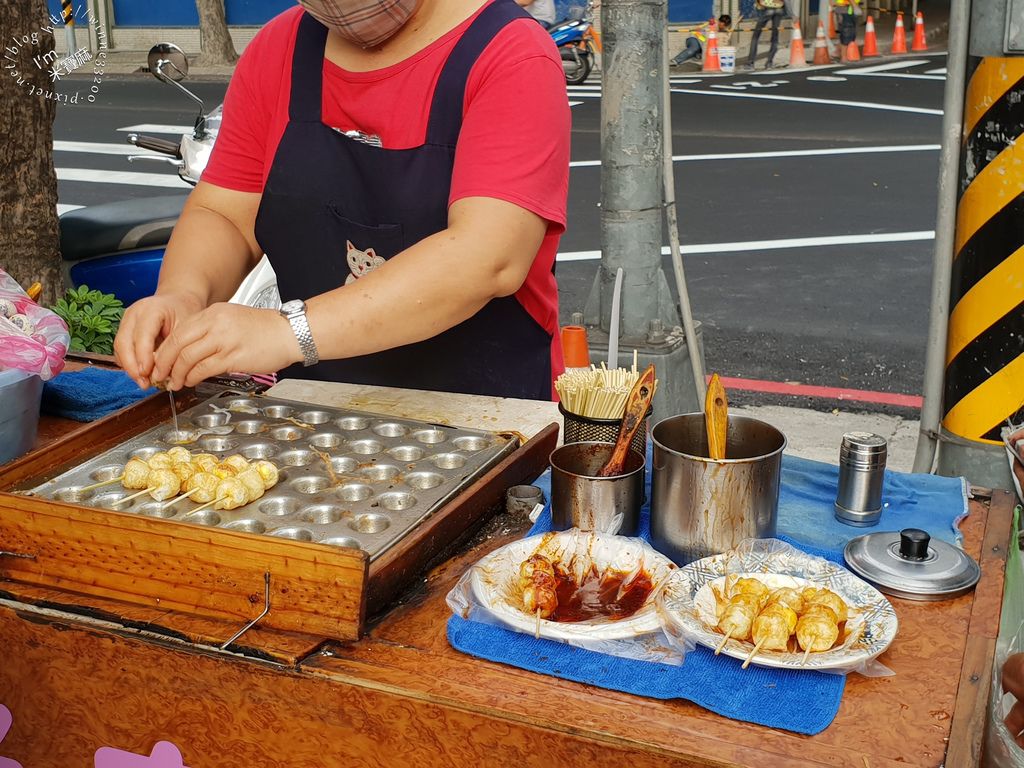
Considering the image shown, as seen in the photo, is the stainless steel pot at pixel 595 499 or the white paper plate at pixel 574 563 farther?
the stainless steel pot at pixel 595 499

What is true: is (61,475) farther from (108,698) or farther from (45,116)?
(45,116)

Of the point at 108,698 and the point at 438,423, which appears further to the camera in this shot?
the point at 438,423

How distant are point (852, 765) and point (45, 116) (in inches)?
161

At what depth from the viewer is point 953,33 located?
3.12 metres

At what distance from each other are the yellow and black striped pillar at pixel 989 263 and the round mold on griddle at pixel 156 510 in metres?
2.35

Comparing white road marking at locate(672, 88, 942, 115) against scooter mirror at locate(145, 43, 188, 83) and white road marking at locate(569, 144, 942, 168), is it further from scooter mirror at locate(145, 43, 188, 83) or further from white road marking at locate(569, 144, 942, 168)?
scooter mirror at locate(145, 43, 188, 83)

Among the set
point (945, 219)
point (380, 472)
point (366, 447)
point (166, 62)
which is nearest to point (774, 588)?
point (380, 472)

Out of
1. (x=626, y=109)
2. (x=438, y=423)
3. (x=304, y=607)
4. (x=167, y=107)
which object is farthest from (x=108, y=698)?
(x=167, y=107)

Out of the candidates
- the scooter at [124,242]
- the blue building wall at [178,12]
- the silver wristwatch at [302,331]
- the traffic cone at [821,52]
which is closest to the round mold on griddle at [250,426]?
the silver wristwatch at [302,331]

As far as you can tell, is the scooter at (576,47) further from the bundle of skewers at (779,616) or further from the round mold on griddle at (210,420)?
the bundle of skewers at (779,616)

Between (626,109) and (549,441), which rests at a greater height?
(626,109)

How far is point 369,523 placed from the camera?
1790 millimetres

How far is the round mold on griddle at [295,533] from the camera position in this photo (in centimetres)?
174

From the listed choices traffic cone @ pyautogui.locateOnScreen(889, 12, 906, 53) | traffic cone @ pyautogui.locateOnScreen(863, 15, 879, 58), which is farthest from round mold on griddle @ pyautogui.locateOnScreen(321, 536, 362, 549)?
traffic cone @ pyautogui.locateOnScreen(889, 12, 906, 53)
